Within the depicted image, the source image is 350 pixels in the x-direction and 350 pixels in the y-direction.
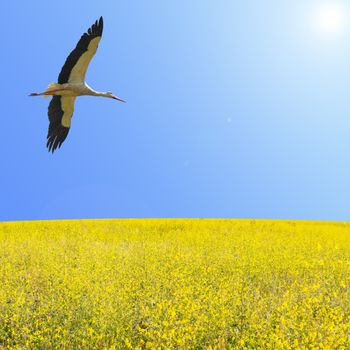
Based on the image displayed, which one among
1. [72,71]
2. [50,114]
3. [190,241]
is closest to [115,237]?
[190,241]

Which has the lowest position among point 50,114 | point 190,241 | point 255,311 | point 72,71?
point 255,311

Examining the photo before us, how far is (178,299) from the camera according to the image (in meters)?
4.98

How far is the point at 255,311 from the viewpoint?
14.5 ft

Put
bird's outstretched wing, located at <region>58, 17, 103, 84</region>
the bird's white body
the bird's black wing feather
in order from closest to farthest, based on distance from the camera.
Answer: bird's outstretched wing, located at <region>58, 17, 103, 84</region>, the bird's white body, the bird's black wing feather

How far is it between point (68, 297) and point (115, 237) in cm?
691

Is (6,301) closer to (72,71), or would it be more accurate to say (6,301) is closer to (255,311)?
(255,311)

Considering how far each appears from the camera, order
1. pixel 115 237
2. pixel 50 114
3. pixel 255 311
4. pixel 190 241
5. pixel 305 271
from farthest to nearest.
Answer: pixel 115 237 → pixel 190 241 → pixel 50 114 → pixel 305 271 → pixel 255 311

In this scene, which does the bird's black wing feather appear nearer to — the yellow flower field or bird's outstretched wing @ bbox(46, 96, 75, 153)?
bird's outstretched wing @ bbox(46, 96, 75, 153)

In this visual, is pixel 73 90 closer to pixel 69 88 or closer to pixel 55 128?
pixel 69 88

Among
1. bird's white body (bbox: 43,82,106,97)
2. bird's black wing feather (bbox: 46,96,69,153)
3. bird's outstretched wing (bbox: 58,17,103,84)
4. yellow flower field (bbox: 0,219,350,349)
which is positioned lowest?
yellow flower field (bbox: 0,219,350,349)

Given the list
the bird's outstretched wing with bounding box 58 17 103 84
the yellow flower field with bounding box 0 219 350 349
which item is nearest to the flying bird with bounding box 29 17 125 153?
the bird's outstretched wing with bounding box 58 17 103 84

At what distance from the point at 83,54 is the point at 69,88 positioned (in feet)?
2.24

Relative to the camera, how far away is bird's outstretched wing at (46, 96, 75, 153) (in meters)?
8.38

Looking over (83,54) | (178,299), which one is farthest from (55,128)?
(178,299)
